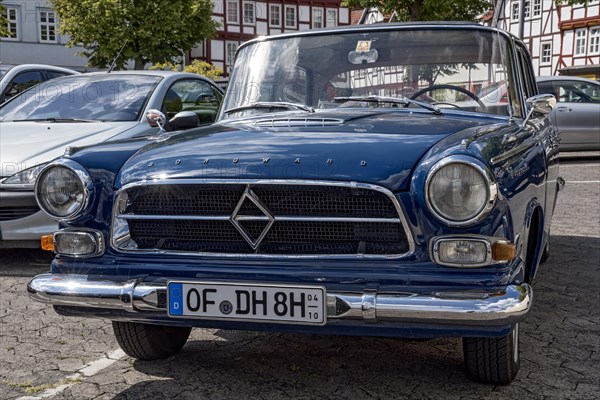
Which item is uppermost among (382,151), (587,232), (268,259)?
(382,151)

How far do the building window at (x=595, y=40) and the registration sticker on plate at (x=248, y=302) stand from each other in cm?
4085

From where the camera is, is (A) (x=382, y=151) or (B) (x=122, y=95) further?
(B) (x=122, y=95)

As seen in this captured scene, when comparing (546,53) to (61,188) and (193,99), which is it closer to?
(193,99)

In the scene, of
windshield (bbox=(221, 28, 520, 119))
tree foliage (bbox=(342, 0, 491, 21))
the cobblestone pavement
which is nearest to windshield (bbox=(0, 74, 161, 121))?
the cobblestone pavement

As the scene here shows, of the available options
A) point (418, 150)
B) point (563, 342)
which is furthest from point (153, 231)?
point (563, 342)

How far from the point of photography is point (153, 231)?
354 cm

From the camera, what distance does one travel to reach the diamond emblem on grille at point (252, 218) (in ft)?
10.9

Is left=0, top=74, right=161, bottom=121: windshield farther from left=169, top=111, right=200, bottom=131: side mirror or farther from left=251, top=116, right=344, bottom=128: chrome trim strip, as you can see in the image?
left=251, top=116, right=344, bottom=128: chrome trim strip

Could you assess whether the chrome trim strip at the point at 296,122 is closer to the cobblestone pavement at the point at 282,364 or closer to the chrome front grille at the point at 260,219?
the chrome front grille at the point at 260,219

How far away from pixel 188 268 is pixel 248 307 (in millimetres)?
304

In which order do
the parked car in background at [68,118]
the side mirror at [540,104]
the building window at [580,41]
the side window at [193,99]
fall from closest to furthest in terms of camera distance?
the side mirror at [540,104]
the parked car in background at [68,118]
the side window at [193,99]
the building window at [580,41]

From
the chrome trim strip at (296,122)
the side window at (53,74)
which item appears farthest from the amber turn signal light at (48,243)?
the side window at (53,74)

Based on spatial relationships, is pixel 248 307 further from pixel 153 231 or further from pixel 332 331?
pixel 153 231

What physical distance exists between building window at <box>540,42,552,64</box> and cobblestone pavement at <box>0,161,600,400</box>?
133 feet
